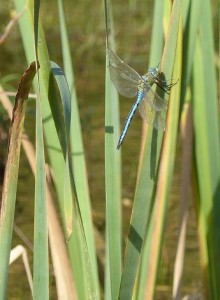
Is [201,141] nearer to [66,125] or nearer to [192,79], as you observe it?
[192,79]

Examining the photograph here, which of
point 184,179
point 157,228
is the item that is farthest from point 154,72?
point 184,179

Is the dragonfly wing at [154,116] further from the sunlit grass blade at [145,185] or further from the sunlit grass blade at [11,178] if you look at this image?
the sunlit grass blade at [11,178]

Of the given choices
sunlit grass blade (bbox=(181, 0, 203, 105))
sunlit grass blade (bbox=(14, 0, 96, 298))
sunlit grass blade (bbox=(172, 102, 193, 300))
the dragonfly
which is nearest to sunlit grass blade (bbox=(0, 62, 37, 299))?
sunlit grass blade (bbox=(14, 0, 96, 298))

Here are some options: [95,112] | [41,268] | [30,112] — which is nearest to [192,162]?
[41,268]

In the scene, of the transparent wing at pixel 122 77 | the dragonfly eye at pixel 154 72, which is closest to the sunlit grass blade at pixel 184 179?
the transparent wing at pixel 122 77

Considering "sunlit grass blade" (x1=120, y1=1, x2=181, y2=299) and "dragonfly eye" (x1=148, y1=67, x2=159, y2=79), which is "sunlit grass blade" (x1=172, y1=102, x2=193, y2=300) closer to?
"dragonfly eye" (x1=148, y1=67, x2=159, y2=79)

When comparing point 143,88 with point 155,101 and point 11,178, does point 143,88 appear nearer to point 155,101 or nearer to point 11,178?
point 155,101

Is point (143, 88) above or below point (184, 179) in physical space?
above
